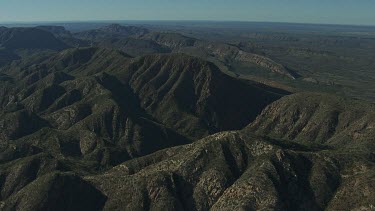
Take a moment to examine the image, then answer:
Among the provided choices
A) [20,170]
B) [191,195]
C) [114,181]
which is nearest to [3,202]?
[20,170]

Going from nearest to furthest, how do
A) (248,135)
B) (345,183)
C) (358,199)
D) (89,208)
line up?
(358,199), (345,183), (89,208), (248,135)

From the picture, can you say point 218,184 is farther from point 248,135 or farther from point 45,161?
Answer: point 45,161

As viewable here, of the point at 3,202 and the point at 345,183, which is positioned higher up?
A: the point at 345,183

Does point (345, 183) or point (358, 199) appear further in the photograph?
point (345, 183)

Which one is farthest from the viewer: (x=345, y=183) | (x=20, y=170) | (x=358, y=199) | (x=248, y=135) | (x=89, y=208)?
(x=20, y=170)

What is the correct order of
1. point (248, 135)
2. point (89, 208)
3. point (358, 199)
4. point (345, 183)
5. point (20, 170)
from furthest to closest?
point (20, 170), point (248, 135), point (89, 208), point (345, 183), point (358, 199)

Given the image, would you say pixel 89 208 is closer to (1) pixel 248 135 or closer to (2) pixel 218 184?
(2) pixel 218 184

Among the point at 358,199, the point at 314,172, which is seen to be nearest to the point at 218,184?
the point at 314,172

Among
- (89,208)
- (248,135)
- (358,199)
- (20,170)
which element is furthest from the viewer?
(20,170)

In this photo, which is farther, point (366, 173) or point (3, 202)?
point (3, 202)
